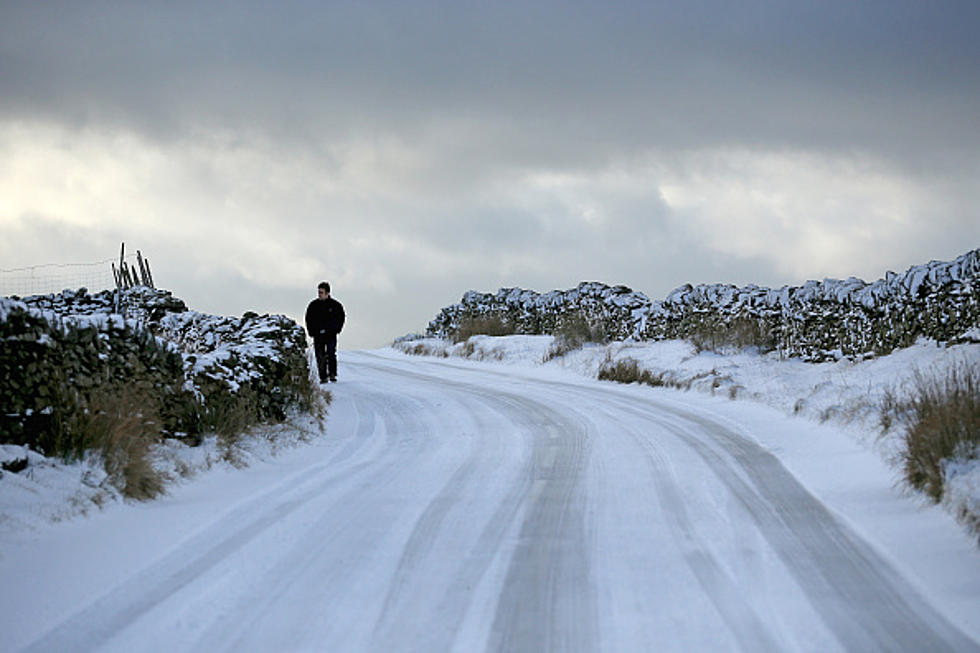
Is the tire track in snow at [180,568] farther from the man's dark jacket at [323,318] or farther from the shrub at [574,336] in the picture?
the shrub at [574,336]

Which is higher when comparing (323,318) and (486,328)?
(486,328)

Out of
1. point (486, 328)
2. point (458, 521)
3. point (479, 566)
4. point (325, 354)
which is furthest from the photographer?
point (486, 328)

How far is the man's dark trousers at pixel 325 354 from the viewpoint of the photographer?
15.9m

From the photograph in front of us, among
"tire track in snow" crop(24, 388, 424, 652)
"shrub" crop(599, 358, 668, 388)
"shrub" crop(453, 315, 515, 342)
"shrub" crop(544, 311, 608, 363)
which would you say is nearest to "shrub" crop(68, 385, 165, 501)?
"tire track in snow" crop(24, 388, 424, 652)

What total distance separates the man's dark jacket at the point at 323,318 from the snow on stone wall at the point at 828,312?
24.9ft

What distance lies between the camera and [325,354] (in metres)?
16.5

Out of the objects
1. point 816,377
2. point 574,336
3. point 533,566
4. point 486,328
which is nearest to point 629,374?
point 816,377

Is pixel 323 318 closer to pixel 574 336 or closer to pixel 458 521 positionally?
pixel 574 336

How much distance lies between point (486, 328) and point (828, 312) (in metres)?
13.2

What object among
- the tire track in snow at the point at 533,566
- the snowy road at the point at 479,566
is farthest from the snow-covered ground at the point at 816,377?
the tire track in snow at the point at 533,566

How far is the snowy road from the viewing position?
3.25 meters

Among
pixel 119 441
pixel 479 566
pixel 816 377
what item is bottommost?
pixel 479 566

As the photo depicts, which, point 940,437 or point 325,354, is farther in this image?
point 325,354

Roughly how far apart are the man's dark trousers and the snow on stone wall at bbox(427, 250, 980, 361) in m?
7.76
